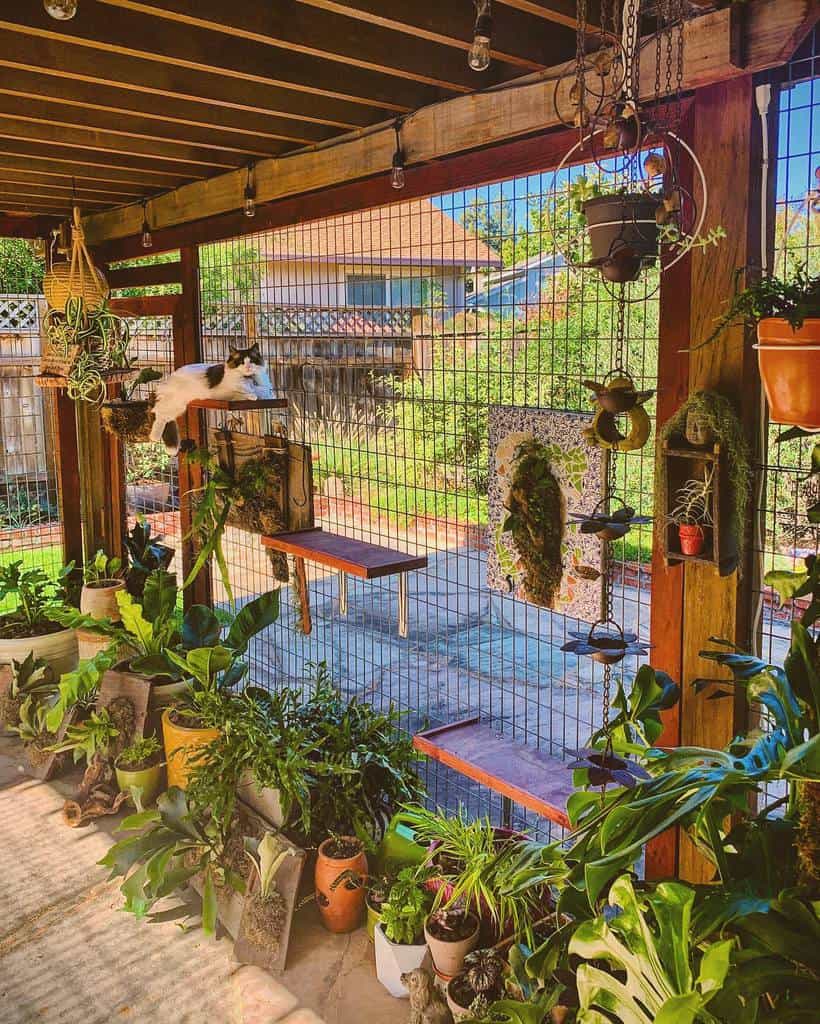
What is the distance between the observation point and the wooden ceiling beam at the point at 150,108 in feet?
9.62

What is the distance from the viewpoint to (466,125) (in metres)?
2.97

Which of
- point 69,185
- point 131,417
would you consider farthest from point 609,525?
point 69,185

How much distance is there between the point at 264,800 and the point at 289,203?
244 centimetres

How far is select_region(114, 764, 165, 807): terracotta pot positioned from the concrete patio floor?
1.15ft

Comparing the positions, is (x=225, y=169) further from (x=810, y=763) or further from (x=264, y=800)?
(x=810, y=763)

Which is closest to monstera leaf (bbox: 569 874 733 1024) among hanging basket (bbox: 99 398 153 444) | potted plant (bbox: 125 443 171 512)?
hanging basket (bbox: 99 398 153 444)

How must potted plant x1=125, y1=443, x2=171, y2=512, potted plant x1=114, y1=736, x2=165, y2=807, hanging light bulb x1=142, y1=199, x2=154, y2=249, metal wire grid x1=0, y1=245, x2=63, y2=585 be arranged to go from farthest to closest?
metal wire grid x1=0, y1=245, x2=63, y2=585, potted plant x1=125, y1=443, x2=171, y2=512, hanging light bulb x1=142, y1=199, x2=154, y2=249, potted plant x1=114, y1=736, x2=165, y2=807

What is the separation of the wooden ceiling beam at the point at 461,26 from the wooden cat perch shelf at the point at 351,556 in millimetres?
1571

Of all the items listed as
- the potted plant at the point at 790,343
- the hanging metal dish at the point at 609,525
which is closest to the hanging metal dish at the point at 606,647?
the hanging metal dish at the point at 609,525

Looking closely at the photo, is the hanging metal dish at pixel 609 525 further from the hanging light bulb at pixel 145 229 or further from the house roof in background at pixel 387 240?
the hanging light bulb at pixel 145 229

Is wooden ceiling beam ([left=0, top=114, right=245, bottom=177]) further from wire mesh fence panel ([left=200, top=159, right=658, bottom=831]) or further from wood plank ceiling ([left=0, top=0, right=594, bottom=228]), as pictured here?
wire mesh fence panel ([left=200, top=159, right=658, bottom=831])

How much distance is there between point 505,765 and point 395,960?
670 mm

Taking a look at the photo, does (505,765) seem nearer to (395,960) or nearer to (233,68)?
(395,960)

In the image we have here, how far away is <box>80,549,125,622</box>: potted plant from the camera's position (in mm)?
5012
